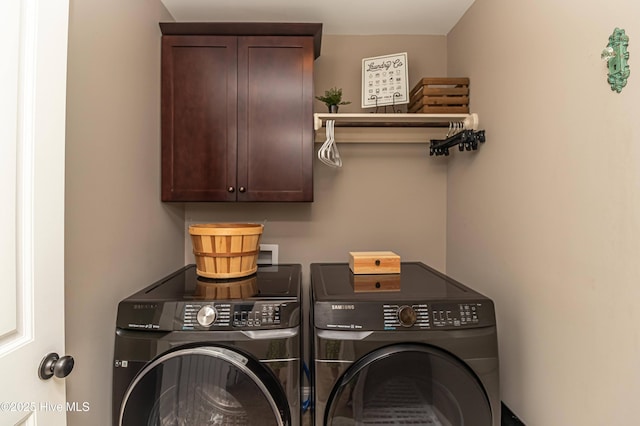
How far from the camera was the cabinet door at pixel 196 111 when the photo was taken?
1871mm

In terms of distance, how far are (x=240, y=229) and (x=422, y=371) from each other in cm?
93

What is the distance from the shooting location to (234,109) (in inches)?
74.3

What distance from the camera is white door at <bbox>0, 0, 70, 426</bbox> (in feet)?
2.67

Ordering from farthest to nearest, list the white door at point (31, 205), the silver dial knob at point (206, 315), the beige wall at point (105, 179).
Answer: the silver dial knob at point (206, 315), the beige wall at point (105, 179), the white door at point (31, 205)

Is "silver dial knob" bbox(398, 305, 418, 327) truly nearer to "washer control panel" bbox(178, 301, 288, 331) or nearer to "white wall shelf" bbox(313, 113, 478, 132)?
"washer control panel" bbox(178, 301, 288, 331)

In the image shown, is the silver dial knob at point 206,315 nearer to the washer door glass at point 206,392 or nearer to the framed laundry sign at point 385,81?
the washer door glass at point 206,392

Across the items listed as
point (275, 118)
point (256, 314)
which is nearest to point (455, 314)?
point (256, 314)

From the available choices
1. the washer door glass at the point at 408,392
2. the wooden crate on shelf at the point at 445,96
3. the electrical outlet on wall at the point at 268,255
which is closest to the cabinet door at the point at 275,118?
the electrical outlet on wall at the point at 268,255

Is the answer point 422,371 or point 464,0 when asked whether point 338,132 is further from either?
point 422,371

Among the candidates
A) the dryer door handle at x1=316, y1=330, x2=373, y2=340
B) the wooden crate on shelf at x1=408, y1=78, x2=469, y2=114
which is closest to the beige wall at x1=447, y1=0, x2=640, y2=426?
the wooden crate on shelf at x1=408, y1=78, x2=469, y2=114

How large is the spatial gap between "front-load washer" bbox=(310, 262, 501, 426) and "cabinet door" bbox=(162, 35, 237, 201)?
3.26 feet

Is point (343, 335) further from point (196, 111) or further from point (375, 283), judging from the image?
point (196, 111)

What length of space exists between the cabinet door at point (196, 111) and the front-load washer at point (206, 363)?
764 mm

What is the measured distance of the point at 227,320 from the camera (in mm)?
1291
